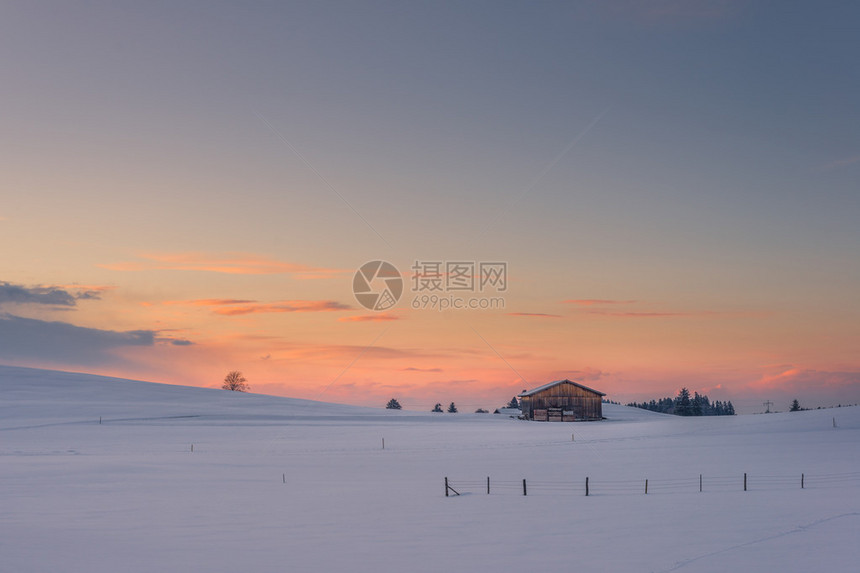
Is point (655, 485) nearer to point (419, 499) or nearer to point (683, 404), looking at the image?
point (419, 499)

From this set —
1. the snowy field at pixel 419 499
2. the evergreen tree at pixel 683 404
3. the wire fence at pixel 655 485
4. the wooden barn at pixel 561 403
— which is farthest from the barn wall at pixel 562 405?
the evergreen tree at pixel 683 404

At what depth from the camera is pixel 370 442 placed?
5656 cm

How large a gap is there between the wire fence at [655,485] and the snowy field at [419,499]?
0.17 metres

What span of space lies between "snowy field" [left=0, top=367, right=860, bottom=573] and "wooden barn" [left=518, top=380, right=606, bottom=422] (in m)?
18.3

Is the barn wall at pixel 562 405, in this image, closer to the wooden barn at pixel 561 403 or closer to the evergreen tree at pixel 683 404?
the wooden barn at pixel 561 403

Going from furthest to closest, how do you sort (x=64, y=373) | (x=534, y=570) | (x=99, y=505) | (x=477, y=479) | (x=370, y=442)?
(x=64, y=373)
(x=370, y=442)
(x=477, y=479)
(x=99, y=505)
(x=534, y=570)

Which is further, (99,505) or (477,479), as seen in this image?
(477,479)

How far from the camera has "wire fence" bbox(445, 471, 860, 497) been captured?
31438 millimetres

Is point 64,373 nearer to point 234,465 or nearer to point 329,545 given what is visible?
point 234,465

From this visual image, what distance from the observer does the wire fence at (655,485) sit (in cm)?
3144

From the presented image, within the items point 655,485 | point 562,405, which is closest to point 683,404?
point 562,405

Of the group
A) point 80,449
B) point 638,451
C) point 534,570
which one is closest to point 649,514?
point 534,570

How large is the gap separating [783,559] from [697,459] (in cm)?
2534

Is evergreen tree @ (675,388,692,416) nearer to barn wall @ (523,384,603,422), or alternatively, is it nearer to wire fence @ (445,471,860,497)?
barn wall @ (523,384,603,422)
